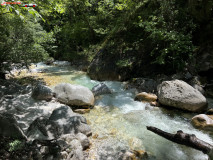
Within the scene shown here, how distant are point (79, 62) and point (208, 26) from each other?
10508mm

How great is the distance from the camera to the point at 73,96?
21.6 feet

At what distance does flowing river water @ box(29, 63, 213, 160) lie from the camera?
404 centimetres

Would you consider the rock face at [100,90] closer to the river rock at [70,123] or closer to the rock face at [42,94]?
the rock face at [42,94]

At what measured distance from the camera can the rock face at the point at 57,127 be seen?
4340 mm

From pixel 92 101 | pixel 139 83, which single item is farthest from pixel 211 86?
pixel 92 101

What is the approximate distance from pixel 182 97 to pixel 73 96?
4396mm

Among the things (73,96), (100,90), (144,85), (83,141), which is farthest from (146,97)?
(83,141)

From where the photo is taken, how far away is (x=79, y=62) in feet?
48.6

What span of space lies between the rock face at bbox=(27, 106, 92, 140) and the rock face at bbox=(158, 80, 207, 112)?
134 inches

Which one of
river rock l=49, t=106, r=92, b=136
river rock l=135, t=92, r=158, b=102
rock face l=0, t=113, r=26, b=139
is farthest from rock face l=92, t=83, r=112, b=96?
rock face l=0, t=113, r=26, b=139

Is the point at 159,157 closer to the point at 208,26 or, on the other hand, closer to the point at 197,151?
the point at 197,151

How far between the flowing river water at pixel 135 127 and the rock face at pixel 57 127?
0.50 m

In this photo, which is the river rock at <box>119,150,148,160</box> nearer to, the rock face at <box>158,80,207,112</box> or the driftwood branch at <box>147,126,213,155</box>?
the driftwood branch at <box>147,126,213,155</box>

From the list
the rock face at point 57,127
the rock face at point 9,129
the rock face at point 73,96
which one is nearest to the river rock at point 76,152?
the rock face at point 57,127
